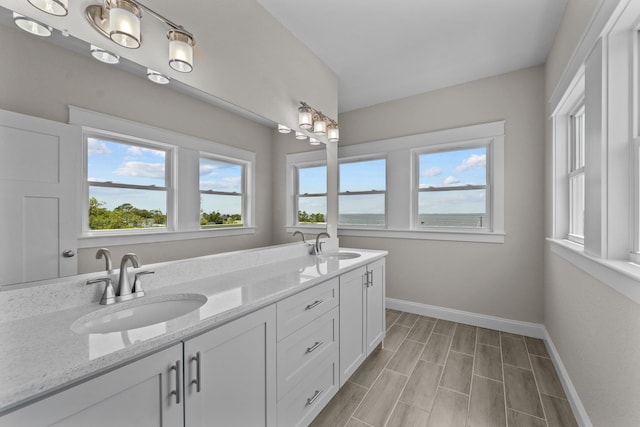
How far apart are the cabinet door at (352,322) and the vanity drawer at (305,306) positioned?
0.49 ft

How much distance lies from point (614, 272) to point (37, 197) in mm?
2308

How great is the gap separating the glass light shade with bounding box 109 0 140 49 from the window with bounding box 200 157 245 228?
589 millimetres

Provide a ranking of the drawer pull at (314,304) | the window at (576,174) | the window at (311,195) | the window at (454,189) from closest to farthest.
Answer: the drawer pull at (314,304) < the window at (576,174) < the window at (311,195) < the window at (454,189)

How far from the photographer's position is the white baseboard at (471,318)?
2.68 m

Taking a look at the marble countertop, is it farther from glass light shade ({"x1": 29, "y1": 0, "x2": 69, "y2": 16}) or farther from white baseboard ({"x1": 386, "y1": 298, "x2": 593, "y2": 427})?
white baseboard ({"x1": 386, "y1": 298, "x2": 593, "y2": 427})

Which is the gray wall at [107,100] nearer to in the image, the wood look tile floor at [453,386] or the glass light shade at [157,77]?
the glass light shade at [157,77]

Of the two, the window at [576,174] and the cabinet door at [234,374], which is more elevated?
the window at [576,174]

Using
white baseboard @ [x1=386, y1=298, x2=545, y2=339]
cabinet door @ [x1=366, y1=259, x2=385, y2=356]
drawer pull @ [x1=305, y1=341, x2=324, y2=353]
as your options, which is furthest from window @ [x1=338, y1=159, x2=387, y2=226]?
drawer pull @ [x1=305, y1=341, x2=324, y2=353]

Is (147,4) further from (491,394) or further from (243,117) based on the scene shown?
(491,394)

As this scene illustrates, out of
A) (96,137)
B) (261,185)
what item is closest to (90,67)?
(96,137)

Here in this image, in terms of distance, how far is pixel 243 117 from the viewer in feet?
6.08

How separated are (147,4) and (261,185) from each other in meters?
1.11

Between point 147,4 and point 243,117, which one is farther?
point 243,117

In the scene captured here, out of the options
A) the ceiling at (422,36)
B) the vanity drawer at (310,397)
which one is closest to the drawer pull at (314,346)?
the vanity drawer at (310,397)
